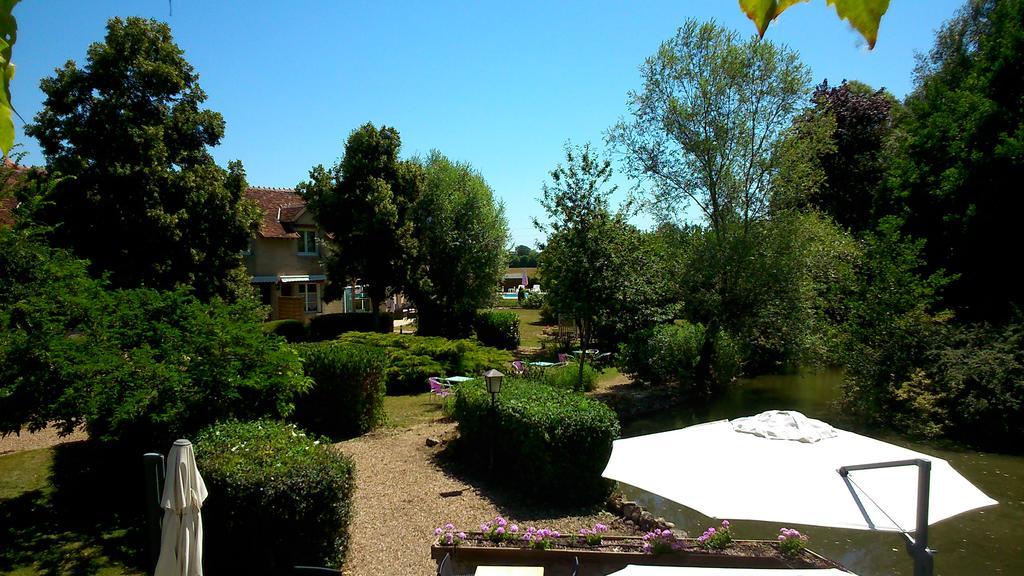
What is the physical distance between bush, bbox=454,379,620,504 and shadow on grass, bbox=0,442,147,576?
17.9 ft

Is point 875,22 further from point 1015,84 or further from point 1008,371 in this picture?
point 1015,84

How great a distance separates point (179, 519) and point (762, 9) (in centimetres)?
640

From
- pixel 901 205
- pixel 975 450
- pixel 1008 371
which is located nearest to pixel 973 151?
pixel 901 205

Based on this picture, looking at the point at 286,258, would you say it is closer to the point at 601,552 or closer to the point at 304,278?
the point at 304,278

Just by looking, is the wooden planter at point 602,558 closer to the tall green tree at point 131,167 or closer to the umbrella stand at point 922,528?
the umbrella stand at point 922,528

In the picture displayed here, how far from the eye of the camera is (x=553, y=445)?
9461 millimetres

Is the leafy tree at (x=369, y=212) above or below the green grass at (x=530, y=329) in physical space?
above

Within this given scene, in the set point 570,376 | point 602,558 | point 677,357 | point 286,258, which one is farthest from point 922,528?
point 286,258

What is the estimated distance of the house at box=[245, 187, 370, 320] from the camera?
100.0 ft

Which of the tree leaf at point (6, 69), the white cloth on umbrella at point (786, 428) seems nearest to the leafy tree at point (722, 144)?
the white cloth on umbrella at point (786, 428)

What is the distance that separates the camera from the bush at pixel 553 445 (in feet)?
31.1

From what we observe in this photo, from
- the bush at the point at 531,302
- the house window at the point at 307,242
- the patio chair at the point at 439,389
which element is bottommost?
the patio chair at the point at 439,389

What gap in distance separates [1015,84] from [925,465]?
784 inches

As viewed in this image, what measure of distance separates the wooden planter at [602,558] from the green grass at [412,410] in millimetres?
7577
